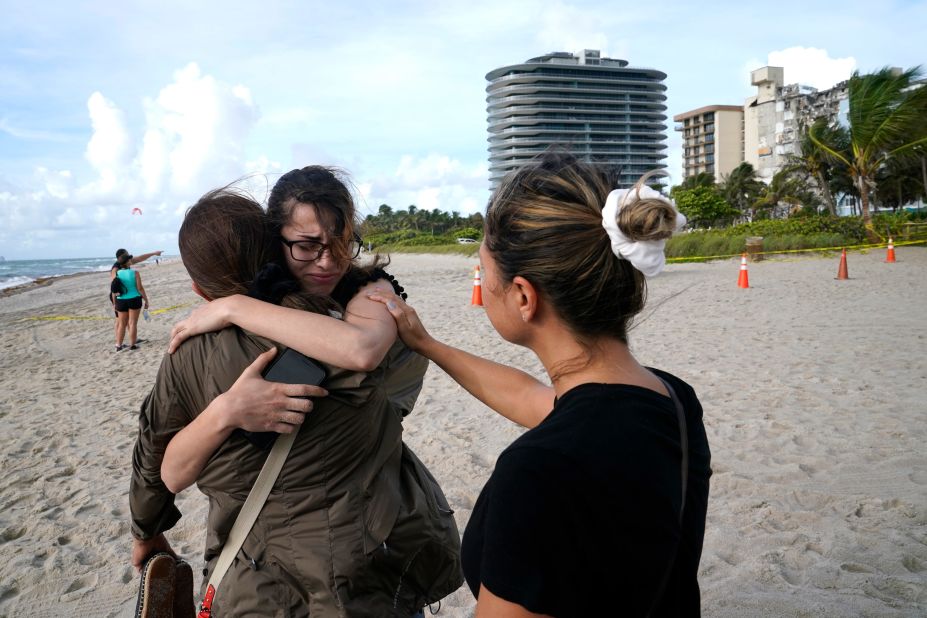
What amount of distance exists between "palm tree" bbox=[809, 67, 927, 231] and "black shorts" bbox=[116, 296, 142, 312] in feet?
81.7

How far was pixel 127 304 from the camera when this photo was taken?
36.4 feet

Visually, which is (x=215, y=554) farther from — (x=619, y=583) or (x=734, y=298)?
(x=734, y=298)

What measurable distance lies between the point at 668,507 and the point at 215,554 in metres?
1.17

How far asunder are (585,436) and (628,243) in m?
0.39

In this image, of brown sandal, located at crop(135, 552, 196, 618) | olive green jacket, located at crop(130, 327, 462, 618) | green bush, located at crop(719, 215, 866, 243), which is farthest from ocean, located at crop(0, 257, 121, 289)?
olive green jacket, located at crop(130, 327, 462, 618)

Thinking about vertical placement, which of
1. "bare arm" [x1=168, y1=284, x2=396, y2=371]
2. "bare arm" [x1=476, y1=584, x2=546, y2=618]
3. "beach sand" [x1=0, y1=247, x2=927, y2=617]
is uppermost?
"bare arm" [x1=168, y1=284, x2=396, y2=371]

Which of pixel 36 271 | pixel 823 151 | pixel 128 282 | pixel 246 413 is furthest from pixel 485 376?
pixel 36 271

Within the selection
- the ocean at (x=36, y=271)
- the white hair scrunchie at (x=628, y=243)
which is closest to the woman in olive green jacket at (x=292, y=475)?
the white hair scrunchie at (x=628, y=243)

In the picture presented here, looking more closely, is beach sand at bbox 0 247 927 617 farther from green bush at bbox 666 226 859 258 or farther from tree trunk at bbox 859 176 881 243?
tree trunk at bbox 859 176 881 243

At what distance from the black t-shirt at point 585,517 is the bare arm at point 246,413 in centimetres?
53

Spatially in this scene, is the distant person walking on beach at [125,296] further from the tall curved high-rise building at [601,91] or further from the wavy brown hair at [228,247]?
the tall curved high-rise building at [601,91]

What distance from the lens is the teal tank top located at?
36.4 feet

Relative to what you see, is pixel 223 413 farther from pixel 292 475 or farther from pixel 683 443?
pixel 683 443

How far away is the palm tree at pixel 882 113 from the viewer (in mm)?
24141
